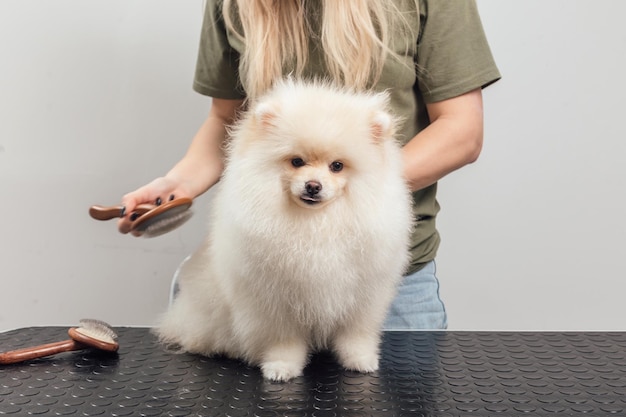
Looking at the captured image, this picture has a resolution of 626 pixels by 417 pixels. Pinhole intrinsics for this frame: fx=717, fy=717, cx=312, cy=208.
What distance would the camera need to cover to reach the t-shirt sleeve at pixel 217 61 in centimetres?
143

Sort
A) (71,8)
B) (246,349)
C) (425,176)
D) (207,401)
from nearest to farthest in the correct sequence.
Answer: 1. (207,401)
2. (246,349)
3. (425,176)
4. (71,8)

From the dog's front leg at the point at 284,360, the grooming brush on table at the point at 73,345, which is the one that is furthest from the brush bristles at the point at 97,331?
the dog's front leg at the point at 284,360

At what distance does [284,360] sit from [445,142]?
49 centimetres

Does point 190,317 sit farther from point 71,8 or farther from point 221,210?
point 71,8

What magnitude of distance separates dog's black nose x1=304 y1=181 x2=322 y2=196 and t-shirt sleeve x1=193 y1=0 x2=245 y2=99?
0.59 m

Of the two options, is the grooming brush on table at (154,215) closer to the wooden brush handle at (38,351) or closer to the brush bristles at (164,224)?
the brush bristles at (164,224)

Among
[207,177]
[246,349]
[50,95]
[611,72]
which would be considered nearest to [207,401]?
[246,349]

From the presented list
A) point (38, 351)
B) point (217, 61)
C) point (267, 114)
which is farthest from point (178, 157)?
point (267, 114)

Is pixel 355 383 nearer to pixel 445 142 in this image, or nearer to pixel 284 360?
pixel 284 360

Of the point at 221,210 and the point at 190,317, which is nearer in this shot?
the point at 221,210

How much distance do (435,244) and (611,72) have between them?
890mm

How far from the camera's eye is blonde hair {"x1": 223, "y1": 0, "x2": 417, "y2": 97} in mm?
1248

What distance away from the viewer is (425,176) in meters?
1.23

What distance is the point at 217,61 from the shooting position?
1.45 metres
